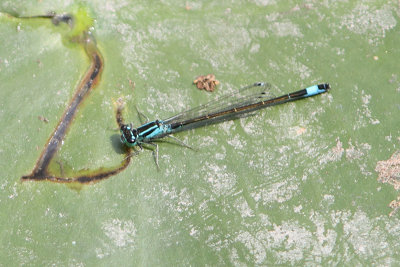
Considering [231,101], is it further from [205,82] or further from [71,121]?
[71,121]

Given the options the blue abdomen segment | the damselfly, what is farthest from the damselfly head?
the blue abdomen segment

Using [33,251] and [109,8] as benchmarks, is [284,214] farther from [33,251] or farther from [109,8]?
[109,8]

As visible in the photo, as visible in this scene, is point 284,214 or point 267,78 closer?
point 284,214

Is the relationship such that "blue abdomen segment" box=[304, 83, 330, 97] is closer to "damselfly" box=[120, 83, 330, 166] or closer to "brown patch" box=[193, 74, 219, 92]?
"damselfly" box=[120, 83, 330, 166]

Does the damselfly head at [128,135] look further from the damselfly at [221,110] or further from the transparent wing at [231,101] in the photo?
the transparent wing at [231,101]

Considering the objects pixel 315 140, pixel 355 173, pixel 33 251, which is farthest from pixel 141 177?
pixel 355 173

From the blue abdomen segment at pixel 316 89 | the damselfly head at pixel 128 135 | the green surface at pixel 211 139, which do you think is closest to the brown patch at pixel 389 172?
the green surface at pixel 211 139
